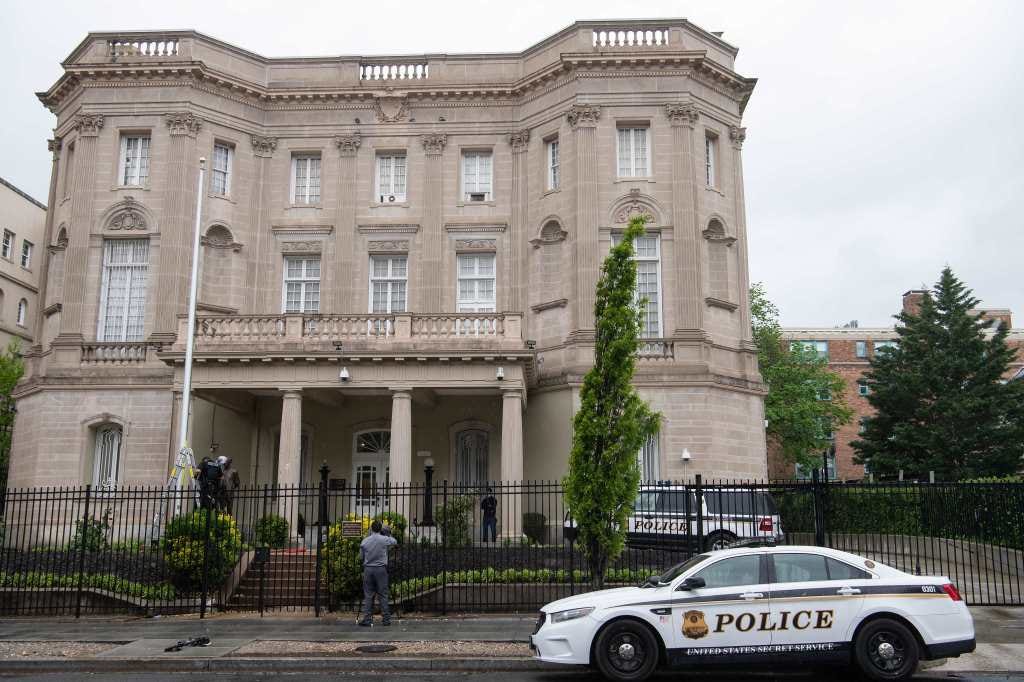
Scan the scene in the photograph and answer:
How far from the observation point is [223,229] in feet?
104

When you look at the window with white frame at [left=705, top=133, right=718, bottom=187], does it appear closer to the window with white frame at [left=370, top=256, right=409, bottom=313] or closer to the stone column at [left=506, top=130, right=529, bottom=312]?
the stone column at [left=506, top=130, right=529, bottom=312]

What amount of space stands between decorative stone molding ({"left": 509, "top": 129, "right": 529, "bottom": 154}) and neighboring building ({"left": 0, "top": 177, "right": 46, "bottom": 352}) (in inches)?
1019

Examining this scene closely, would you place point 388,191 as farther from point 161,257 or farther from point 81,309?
point 81,309

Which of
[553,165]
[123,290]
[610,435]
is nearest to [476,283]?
[553,165]

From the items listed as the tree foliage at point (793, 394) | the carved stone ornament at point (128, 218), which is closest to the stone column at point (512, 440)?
the carved stone ornament at point (128, 218)

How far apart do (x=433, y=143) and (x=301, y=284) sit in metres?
6.70

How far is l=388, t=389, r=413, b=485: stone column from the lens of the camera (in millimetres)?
25359

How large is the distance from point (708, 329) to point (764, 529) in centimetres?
1031

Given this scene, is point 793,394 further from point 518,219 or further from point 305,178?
point 305,178

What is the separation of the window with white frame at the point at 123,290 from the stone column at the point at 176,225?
0.83 metres

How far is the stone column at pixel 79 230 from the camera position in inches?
1195

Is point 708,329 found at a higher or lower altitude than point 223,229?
lower

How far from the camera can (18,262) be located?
1852 inches

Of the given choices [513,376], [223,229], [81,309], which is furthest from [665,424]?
[81,309]
